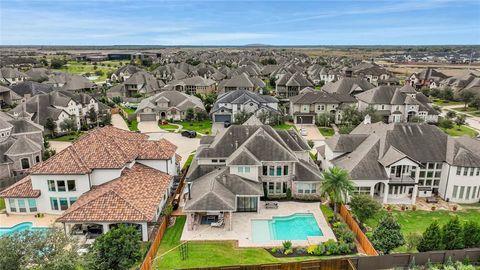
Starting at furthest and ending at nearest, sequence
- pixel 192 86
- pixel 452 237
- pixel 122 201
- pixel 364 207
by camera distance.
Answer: pixel 192 86
pixel 364 207
pixel 122 201
pixel 452 237

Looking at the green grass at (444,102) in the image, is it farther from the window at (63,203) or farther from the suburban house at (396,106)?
the window at (63,203)

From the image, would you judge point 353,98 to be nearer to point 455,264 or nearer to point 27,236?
point 455,264

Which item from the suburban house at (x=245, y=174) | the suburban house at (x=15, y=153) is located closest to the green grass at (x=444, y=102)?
the suburban house at (x=245, y=174)

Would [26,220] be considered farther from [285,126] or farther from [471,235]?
[285,126]

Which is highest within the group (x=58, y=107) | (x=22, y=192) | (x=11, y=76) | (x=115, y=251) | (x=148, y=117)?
(x=11, y=76)

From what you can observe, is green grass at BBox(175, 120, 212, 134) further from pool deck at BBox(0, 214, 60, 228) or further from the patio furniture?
pool deck at BBox(0, 214, 60, 228)

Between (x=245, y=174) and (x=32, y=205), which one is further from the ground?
(x=245, y=174)

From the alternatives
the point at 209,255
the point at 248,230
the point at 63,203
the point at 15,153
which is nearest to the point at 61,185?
the point at 63,203
